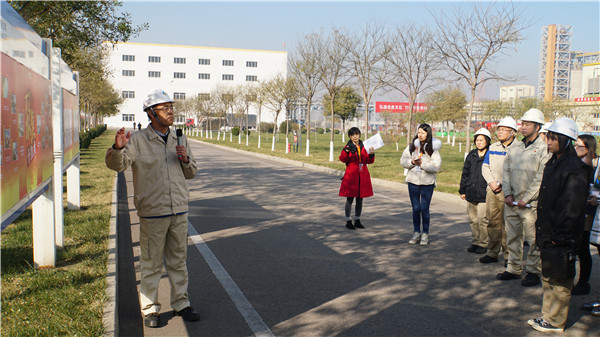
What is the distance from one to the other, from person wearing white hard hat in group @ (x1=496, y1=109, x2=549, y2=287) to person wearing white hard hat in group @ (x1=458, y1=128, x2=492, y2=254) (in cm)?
106

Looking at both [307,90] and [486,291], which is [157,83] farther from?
[486,291]

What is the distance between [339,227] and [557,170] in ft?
15.6

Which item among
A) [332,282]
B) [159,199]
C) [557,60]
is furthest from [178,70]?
[557,60]

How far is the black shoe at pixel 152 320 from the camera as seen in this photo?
4.47m

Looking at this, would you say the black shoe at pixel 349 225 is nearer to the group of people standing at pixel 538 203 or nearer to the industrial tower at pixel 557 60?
the group of people standing at pixel 538 203

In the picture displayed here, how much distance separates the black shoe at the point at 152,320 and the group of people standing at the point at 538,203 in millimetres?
3292

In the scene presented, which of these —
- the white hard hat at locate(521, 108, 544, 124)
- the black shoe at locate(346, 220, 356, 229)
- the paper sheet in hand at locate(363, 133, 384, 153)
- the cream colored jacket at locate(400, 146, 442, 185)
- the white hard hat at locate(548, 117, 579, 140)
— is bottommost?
the black shoe at locate(346, 220, 356, 229)

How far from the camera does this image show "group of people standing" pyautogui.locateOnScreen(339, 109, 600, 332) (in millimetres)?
4391

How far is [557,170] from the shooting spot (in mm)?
4461

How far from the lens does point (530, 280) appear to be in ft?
18.9

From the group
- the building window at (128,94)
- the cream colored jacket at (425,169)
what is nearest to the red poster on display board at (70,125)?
the cream colored jacket at (425,169)

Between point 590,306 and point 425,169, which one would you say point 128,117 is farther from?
point 590,306

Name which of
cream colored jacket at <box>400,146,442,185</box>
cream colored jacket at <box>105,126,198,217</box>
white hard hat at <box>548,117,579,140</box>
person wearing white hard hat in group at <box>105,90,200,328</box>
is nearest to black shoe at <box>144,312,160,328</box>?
person wearing white hard hat in group at <box>105,90,200,328</box>

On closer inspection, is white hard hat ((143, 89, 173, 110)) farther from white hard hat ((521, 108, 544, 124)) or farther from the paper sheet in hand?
the paper sheet in hand
